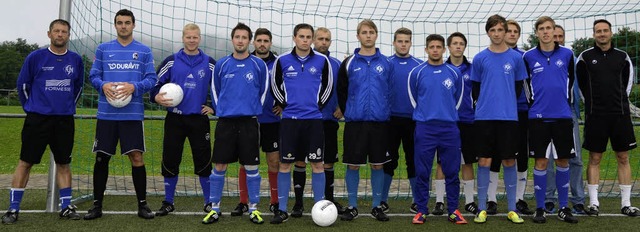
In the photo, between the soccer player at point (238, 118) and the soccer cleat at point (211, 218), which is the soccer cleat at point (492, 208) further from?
the soccer cleat at point (211, 218)

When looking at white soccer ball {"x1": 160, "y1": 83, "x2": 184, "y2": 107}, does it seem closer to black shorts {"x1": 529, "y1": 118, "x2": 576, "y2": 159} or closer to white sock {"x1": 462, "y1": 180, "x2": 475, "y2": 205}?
white sock {"x1": 462, "y1": 180, "x2": 475, "y2": 205}

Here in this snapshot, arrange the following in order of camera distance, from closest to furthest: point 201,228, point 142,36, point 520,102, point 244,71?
point 201,228, point 244,71, point 520,102, point 142,36

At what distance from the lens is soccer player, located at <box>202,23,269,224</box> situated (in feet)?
18.3

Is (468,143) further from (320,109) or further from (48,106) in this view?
(48,106)

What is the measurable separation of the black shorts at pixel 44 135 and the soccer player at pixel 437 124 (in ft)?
10.7

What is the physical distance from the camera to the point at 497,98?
554 centimetres

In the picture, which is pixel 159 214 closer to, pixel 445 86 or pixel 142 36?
pixel 142 36

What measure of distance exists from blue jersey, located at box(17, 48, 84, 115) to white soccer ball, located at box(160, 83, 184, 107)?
0.90 meters

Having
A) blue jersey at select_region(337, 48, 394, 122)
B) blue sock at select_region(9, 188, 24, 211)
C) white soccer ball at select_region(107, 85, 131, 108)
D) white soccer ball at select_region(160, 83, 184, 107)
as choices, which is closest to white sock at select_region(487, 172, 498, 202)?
blue jersey at select_region(337, 48, 394, 122)

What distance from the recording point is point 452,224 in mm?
5562

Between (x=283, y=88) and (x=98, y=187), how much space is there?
6.48 ft

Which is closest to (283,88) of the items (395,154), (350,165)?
(350,165)

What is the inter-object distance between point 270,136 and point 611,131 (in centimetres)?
335

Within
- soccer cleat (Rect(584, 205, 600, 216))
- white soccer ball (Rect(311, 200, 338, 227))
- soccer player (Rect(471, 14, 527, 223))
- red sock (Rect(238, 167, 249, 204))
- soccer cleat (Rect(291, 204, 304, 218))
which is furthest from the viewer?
red sock (Rect(238, 167, 249, 204))
